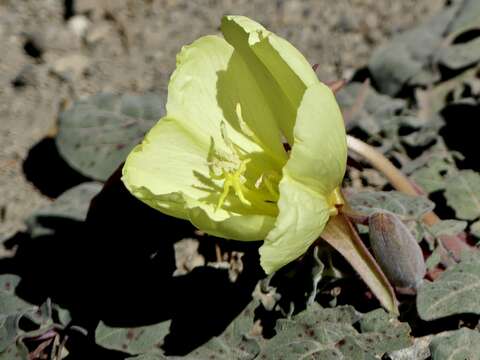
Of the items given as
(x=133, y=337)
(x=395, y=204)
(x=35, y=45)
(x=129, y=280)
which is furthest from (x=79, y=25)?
(x=395, y=204)

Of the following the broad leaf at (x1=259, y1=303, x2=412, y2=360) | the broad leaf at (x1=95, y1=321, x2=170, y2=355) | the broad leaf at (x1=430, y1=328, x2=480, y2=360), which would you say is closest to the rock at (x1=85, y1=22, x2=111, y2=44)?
the broad leaf at (x1=95, y1=321, x2=170, y2=355)

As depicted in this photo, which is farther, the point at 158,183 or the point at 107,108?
the point at 107,108

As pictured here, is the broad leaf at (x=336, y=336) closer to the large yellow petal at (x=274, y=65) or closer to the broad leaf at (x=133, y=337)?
the broad leaf at (x=133, y=337)

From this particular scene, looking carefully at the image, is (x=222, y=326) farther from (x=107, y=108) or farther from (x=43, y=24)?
(x=43, y=24)

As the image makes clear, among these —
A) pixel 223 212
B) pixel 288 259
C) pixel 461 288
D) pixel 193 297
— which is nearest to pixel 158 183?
pixel 223 212

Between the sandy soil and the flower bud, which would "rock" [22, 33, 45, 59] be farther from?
the flower bud

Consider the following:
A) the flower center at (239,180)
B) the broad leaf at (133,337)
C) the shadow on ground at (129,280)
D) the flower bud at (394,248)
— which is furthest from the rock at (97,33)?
the flower bud at (394,248)

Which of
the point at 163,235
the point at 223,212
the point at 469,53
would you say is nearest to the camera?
the point at 223,212
